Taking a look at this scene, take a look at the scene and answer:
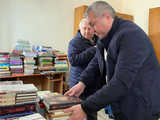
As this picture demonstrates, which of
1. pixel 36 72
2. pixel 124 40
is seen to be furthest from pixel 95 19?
pixel 36 72

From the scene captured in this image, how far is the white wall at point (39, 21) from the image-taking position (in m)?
3.35

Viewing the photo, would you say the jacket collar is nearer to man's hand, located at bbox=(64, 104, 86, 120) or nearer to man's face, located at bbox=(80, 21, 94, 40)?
man's hand, located at bbox=(64, 104, 86, 120)

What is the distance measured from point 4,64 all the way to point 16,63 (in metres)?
0.20

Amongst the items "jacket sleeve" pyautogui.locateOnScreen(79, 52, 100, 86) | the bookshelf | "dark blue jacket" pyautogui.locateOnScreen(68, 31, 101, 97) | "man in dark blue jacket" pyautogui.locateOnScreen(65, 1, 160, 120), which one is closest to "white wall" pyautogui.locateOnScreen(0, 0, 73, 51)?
the bookshelf

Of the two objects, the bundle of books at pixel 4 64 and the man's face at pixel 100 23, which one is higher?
the man's face at pixel 100 23

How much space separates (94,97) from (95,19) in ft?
1.51

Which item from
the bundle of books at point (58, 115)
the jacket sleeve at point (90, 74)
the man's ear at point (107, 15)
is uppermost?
the man's ear at point (107, 15)

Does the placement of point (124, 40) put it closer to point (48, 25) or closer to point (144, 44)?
point (144, 44)

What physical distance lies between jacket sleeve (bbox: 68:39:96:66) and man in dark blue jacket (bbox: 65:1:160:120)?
1.96ft

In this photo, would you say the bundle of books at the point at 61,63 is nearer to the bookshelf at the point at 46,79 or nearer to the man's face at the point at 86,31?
the bookshelf at the point at 46,79

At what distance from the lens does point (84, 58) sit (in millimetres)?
1684

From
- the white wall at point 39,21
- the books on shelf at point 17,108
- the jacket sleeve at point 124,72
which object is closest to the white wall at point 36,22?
the white wall at point 39,21

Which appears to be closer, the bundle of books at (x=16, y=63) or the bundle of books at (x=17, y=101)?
the bundle of books at (x=17, y=101)

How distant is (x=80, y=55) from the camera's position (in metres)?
1.72
